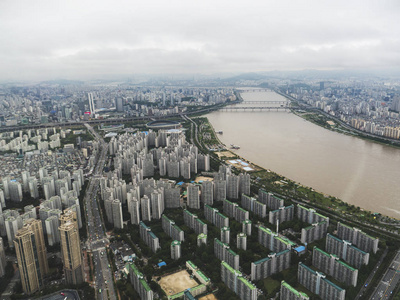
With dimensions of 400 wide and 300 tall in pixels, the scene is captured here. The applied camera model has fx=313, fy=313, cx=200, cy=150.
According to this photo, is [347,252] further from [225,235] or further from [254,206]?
[254,206]

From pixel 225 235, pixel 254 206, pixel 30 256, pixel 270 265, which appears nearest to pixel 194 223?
pixel 225 235

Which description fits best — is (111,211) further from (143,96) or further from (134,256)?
(143,96)

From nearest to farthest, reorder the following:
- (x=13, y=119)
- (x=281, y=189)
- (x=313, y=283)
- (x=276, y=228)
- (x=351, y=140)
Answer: (x=313, y=283), (x=276, y=228), (x=281, y=189), (x=351, y=140), (x=13, y=119)

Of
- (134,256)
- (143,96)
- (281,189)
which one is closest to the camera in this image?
(134,256)

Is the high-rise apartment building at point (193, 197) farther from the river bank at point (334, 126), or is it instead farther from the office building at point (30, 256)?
the river bank at point (334, 126)

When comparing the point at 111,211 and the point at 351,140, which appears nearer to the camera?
the point at 111,211

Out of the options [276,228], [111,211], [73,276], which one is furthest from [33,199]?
[276,228]

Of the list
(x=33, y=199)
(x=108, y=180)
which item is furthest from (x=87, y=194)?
(x=33, y=199)
